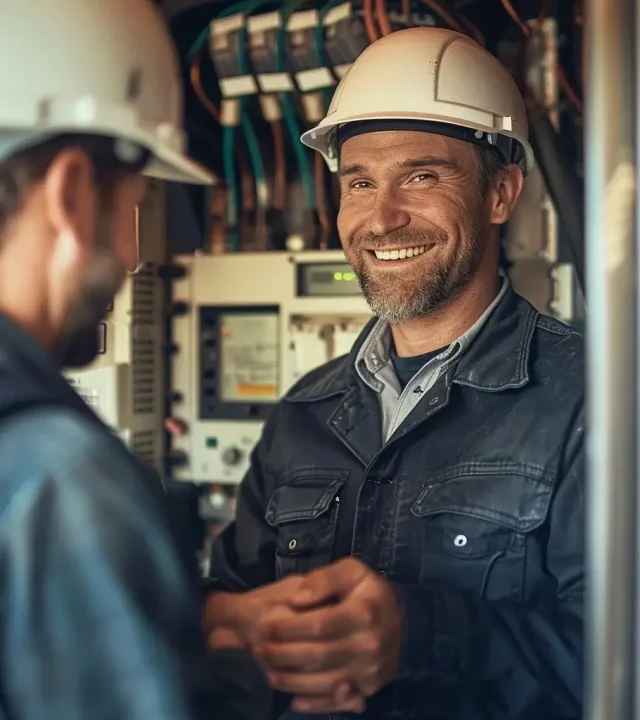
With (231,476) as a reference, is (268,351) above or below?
above

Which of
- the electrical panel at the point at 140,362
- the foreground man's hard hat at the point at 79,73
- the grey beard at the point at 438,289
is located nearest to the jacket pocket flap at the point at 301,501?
the grey beard at the point at 438,289

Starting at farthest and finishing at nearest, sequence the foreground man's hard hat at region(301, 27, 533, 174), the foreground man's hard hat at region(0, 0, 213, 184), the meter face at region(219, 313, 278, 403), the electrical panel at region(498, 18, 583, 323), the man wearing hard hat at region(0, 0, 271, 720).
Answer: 1. the meter face at region(219, 313, 278, 403)
2. the electrical panel at region(498, 18, 583, 323)
3. the foreground man's hard hat at region(301, 27, 533, 174)
4. the foreground man's hard hat at region(0, 0, 213, 184)
5. the man wearing hard hat at region(0, 0, 271, 720)

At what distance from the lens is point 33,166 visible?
650mm

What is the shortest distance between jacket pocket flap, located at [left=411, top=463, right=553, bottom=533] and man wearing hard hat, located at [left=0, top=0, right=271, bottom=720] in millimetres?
449

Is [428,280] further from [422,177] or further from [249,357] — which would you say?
[249,357]

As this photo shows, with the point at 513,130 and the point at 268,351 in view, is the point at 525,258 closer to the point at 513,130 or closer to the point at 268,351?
the point at 513,130

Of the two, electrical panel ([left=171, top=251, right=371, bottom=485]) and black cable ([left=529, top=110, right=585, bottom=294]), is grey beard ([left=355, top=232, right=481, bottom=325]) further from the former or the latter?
electrical panel ([left=171, top=251, right=371, bottom=485])

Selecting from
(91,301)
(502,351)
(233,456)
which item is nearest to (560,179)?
(502,351)

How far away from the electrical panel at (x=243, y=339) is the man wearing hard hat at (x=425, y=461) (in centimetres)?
32

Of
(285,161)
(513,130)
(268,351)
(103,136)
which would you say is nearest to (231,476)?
(268,351)

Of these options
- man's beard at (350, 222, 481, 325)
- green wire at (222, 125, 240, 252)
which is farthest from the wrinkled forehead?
green wire at (222, 125, 240, 252)

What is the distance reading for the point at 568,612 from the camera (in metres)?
1.07

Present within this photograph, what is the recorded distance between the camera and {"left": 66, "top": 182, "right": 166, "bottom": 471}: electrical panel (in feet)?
5.68

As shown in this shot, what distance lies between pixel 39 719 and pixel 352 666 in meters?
0.46
